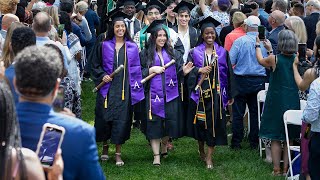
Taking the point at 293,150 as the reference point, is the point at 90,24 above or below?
above

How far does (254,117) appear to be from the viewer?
11383 mm

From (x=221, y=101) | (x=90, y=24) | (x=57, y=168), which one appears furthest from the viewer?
(x=90, y=24)

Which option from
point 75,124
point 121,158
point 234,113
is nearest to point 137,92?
point 121,158

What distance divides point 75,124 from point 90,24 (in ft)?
41.8

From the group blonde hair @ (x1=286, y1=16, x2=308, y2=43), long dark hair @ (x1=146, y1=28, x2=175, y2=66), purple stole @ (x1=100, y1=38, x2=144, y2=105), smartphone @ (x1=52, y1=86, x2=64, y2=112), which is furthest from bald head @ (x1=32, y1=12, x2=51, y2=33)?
smartphone @ (x1=52, y1=86, x2=64, y2=112)

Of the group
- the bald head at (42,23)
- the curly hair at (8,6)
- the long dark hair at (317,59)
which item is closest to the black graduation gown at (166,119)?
the curly hair at (8,6)

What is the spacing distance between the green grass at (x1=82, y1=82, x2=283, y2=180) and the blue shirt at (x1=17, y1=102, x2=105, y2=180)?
5.77 m

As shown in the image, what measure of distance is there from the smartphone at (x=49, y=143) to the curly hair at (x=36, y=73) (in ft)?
0.59

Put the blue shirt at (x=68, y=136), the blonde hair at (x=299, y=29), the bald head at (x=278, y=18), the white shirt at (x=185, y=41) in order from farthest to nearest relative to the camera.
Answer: the bald head at (x=278, y=18) → the white shirt at (x=185, y=41) → the blonde hair at (x=299, y=29) → the blue shirt at (x=68, y=136)

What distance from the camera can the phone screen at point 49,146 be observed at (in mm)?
3951

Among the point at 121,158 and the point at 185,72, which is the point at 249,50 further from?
the point at 121,158

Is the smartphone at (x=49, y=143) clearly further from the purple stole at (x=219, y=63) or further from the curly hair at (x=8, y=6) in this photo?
the curly hair at (x=8, y=6)

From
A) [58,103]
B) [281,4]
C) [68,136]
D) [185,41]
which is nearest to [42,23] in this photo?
[185,41]

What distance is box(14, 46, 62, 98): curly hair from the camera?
3.90 meters
